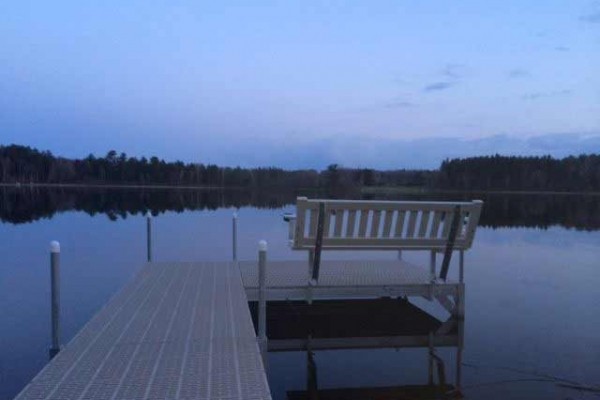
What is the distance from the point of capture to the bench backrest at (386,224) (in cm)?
677

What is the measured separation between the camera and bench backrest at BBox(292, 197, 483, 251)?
6770 mm

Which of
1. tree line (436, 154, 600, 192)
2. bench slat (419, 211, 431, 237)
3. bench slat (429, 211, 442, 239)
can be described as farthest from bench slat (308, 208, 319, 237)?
tree line (436, 154, 600, 192)

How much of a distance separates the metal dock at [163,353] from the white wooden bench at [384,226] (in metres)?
1.11

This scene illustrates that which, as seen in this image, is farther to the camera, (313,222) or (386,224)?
(386,224)

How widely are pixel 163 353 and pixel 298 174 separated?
81.6m

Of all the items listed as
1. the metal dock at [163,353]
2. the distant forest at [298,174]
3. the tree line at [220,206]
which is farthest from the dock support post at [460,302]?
the distant forest at [298,174]

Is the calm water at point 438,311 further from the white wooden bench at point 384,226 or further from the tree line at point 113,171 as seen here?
the tree line at point 113,171

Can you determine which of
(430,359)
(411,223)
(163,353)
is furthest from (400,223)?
(163,353)

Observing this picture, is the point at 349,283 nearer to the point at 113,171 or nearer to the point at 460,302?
the point at 460,302

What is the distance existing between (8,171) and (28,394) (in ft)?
393

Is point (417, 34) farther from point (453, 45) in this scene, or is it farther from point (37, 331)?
point (37, 331)

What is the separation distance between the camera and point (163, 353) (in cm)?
448

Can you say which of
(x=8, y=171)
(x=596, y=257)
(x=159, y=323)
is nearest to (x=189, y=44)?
(x=596, y=257)

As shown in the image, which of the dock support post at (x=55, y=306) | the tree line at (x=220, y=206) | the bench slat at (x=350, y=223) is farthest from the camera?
the tree line at (x=220, y=206)
